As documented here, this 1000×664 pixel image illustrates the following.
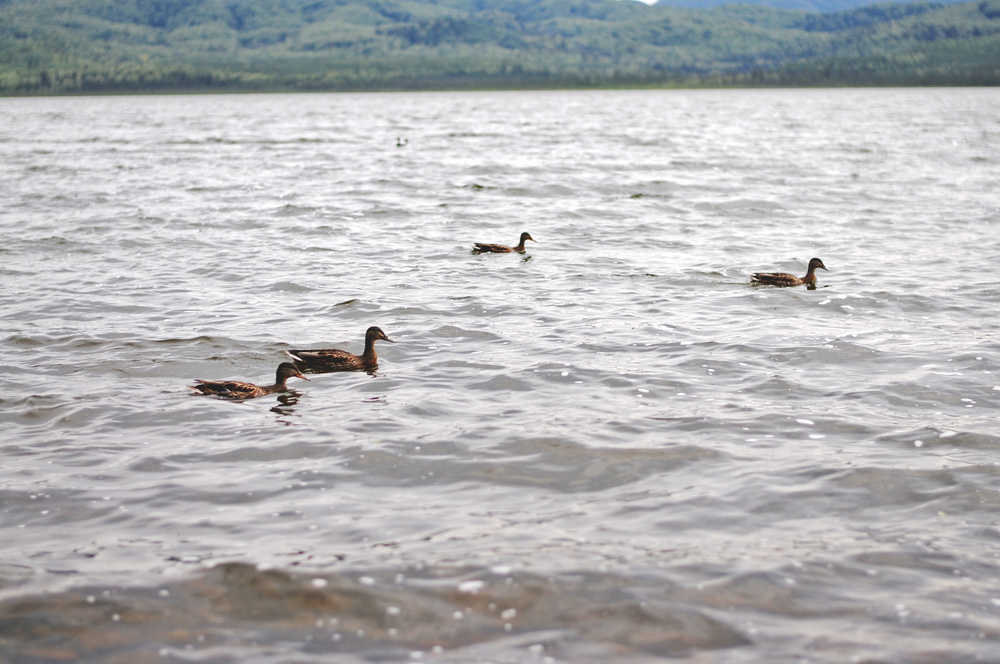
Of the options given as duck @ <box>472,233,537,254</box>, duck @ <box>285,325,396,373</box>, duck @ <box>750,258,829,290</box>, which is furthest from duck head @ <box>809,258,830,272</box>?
duck @ <box>285,325,396,373</box>

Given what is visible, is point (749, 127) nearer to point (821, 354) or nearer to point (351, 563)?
point (821, 354)

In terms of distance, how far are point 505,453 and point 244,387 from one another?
13.3ft

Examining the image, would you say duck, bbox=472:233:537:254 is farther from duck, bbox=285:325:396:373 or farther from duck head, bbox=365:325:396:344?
duck, bbox=285:325:396:373

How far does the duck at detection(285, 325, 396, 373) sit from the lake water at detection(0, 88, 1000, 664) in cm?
20

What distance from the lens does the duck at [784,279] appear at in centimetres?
2089

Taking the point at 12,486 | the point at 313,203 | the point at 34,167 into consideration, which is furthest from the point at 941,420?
the point at 34,167

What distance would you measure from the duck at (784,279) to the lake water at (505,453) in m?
0.32

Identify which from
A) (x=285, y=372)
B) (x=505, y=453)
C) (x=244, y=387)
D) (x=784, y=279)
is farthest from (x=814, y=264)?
(x=244, y=387)

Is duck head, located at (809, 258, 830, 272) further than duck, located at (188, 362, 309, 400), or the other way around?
duck head, located at (809, 258, 830, 272)

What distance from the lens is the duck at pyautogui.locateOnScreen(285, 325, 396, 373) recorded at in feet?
47.7

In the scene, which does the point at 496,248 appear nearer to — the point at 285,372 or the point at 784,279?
the point at 784,279

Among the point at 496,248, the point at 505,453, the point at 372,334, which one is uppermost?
the point at 496,248

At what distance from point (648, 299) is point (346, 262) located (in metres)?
8.33

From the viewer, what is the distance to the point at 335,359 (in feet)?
47.8
